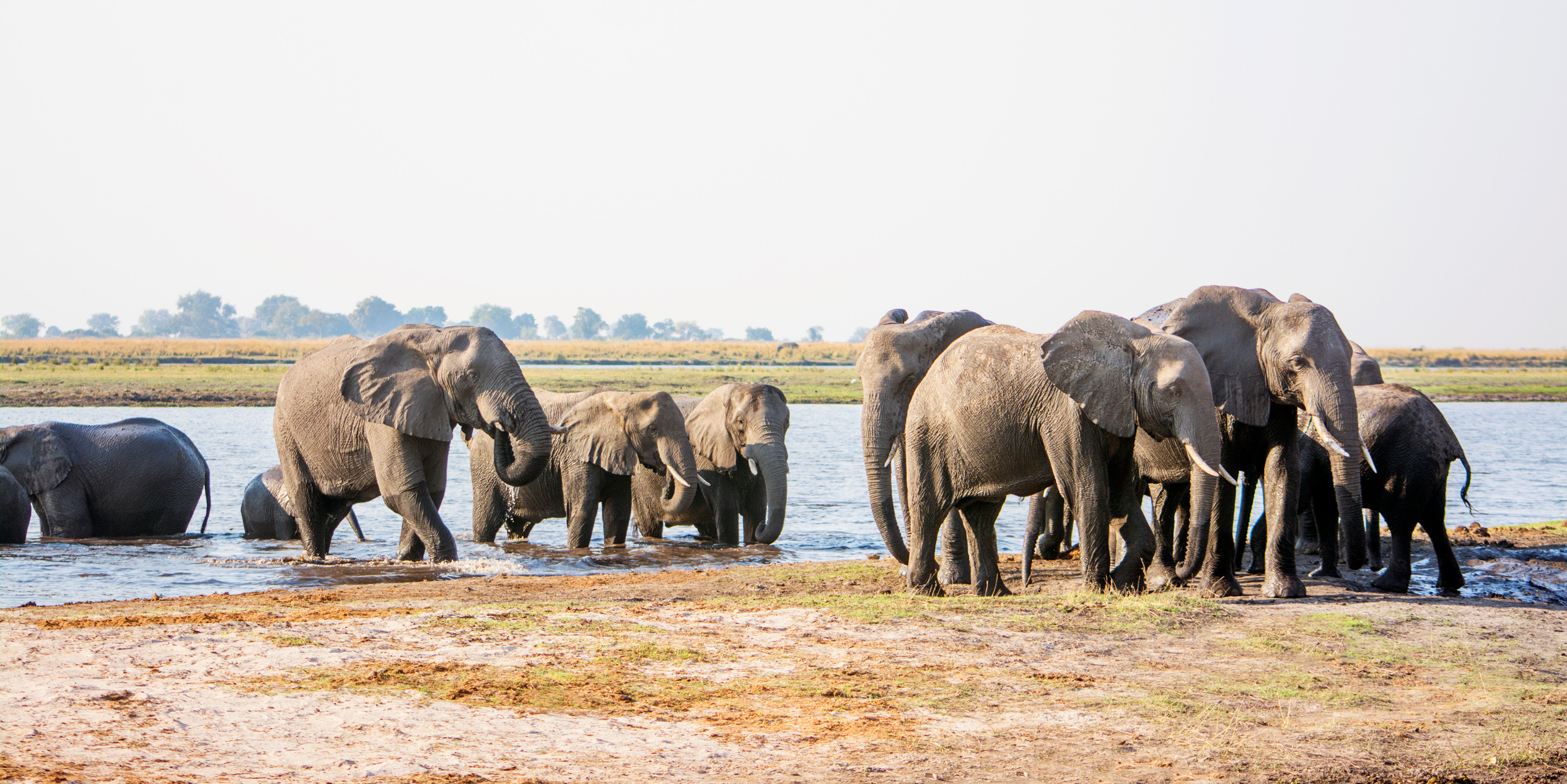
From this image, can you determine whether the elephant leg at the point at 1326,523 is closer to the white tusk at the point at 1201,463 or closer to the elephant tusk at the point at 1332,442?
the elephant tusk at the point at 1332,442

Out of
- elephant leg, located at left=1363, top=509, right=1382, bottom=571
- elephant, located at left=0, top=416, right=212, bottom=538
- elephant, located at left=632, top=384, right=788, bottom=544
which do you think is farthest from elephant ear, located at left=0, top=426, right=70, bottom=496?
elephant leg, located at left=1363, top=509, right=1382, bottom=571

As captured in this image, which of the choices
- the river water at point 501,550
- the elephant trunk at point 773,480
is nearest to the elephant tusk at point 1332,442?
the river water at point 501,550

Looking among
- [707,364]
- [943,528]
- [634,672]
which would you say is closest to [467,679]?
[634,672]

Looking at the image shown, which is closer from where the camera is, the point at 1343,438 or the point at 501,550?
the point at 1343,438

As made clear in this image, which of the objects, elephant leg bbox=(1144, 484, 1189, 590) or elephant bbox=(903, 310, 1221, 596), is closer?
elephant bbox=(903, 310, 1221, 596)

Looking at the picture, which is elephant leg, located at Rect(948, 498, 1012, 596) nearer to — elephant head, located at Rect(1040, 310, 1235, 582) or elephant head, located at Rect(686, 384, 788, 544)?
elephant head, located at Rect(1040, 310, 1235, 582)

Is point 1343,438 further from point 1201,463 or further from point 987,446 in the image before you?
point 987,446

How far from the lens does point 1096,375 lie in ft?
29.8

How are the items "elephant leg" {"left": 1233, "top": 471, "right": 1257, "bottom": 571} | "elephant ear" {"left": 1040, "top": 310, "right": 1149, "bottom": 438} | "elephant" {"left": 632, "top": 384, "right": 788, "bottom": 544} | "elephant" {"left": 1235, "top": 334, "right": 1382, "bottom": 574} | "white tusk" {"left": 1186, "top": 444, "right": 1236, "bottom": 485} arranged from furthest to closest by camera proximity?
"elephant" {"left": 632, "top": 384, "right": 788, "bottom": 544}
"elephant" {"left": 1235, "top": 334, "right": 1382, "bottom": 574}
"elephant leg" {"left": 1233, "top": 471, "right": 1257, "bottom": 571}
"elephant ear" {"left": 1040, "top": 310, "right": 1149, "bottom": 438}
"white tusk" {"left": 1186, "top": 444, "right": 1236, "bottom": 485}

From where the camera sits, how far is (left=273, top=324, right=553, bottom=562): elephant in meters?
12.6

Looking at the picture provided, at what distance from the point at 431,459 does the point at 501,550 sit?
3.10 m

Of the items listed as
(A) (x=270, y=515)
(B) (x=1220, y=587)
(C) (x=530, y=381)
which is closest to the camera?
(B) (x=1220, y=587)

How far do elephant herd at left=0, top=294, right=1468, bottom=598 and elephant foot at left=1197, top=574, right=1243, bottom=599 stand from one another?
0.01 metres

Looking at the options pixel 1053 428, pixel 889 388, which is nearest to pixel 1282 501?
pixel 1053 428
